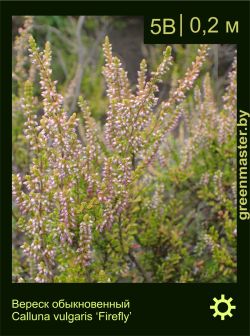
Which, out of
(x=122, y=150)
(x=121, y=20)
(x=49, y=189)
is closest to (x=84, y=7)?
(x=122, y=150)

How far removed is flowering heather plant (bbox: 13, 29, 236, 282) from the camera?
230 cm

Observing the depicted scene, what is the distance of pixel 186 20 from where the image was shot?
2668 millimetres

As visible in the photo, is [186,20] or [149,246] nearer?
[186,20]

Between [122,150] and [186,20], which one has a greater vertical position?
[186,20]

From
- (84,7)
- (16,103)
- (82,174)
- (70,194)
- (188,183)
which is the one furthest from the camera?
(16,103)

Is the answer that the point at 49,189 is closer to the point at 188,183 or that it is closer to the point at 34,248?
the point at 34,248

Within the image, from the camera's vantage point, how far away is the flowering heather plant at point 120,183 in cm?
230

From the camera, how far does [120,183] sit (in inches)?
95.0

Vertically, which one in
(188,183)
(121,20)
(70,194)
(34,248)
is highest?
(121,20)

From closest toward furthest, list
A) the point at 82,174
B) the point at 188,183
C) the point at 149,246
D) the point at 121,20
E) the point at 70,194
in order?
the point at 70,194 → the point at 82,174 → the point at 149,246 → the point at 188,183 → the point at 121,20

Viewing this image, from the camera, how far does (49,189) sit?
2342 mm
